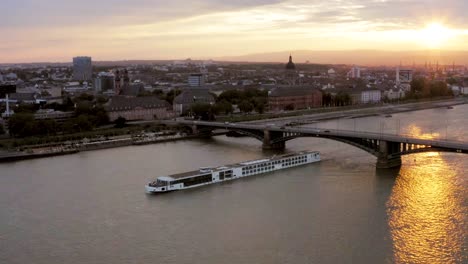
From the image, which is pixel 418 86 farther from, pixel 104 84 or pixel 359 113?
pixel 104 84

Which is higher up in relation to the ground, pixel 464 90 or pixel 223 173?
pixel 464 90

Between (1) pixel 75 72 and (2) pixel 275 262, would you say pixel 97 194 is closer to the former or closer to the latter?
(2) pixel 275 262

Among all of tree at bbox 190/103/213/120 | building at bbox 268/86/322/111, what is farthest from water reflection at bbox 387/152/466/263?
building at bbox 268/86/322/111

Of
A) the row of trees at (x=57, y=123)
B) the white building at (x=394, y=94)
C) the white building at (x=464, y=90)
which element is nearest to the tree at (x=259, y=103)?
the row of trees at (x=57, y=123)

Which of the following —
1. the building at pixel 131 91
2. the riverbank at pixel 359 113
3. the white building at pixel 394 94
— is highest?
the building at pixel 131 91

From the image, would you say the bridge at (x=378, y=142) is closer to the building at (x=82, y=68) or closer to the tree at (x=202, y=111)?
the tree at (x=202, y=111)

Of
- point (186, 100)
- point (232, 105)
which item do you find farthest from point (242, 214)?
point (232, 105)
